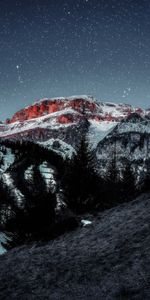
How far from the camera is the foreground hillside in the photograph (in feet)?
17.8

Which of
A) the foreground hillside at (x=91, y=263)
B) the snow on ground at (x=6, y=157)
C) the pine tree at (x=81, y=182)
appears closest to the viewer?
the foreground hillside at (x=91, y=263)

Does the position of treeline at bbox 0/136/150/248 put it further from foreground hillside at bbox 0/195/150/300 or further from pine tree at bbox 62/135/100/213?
foreground hillside at bbox 0/195/150/300

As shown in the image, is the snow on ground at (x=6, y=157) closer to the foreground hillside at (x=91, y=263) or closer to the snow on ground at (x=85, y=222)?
the snow on ground at (x=85, y=222)

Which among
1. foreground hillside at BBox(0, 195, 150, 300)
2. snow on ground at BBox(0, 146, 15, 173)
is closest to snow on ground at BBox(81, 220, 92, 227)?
foreground hillside at BBox(0, 195, 150, 300)

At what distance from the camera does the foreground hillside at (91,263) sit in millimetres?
5415

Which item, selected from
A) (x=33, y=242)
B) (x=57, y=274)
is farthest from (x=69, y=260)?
(x=33, y=242)

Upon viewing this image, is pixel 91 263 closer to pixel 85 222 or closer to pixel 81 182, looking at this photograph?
pixel 85 222

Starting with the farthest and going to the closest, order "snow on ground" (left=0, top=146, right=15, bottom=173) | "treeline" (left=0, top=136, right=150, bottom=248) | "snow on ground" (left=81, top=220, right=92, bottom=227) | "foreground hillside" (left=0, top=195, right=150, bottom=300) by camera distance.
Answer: "snow on ground" (left=0, top=146, right=15, bottom=173), "treeline" (left=0, top=136, right=150, bottom=248), "snow on ground" (left=81, top=220, right=92, bottom=227), "foreground hillside" (left=0, top=195, right=150, bottom=300)

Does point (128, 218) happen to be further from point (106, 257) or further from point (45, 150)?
point (45, 150)

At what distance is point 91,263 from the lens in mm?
6891

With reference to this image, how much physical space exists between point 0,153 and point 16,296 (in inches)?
5471

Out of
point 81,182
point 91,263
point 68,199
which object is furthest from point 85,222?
point 81,182

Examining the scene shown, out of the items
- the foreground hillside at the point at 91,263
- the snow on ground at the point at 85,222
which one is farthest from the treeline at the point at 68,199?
the foreground hillside at the point at 91,263

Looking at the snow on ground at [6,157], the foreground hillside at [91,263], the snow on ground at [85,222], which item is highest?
the foreground hillside at [91,263]
